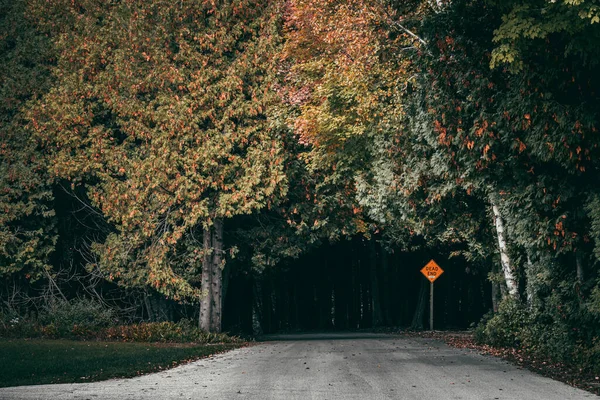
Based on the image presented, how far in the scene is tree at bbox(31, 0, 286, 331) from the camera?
1089 inches

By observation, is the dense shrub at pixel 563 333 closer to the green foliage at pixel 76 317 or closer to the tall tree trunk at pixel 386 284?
the green foliage at pixel 76 317

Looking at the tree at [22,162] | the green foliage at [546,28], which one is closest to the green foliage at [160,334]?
the tree at [22,162]

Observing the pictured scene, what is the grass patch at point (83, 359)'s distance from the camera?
15.2 metres

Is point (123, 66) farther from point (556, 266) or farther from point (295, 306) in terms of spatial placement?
point (295, 306)

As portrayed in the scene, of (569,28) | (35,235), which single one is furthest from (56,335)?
(569,28)

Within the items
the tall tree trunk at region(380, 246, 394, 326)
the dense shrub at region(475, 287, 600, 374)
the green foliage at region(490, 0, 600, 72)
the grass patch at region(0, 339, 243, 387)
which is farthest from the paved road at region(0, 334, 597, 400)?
the tall tree trunk at region(380, 246, 394, 326)

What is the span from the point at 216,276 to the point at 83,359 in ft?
35.2

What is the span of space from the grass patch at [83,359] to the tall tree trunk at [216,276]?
3315 mm

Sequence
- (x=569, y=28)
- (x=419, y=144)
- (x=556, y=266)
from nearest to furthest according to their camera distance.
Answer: (x=569, y=28) → (x=556, y=266) → (x=419, y=144)

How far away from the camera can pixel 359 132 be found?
85.6ft

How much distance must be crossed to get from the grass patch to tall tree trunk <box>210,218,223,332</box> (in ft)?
10.9

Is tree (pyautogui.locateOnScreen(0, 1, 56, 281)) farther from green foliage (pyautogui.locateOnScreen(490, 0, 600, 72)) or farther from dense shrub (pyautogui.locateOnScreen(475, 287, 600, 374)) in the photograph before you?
green foliage (pyautogui.locateOnScreen(490, 0, 600, 72))

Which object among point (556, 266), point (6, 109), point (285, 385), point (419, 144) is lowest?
point (285, 385)

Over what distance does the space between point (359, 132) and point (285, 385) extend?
13654mm
